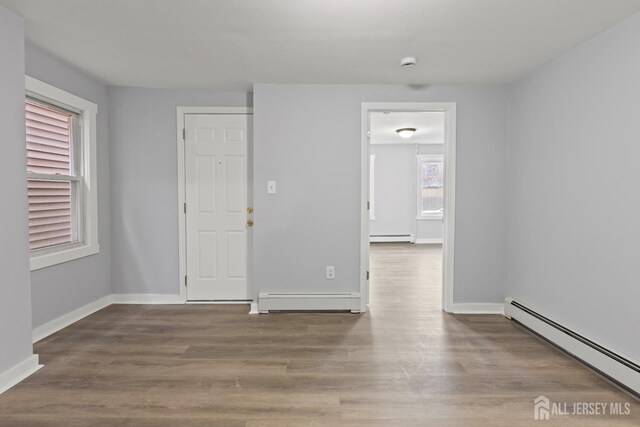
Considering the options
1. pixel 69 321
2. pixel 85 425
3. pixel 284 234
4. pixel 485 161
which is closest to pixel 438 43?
pixel 485 161

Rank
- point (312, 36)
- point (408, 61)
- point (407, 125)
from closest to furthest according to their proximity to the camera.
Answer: point (312, 36) < point (408, 61) < point (407, 125)

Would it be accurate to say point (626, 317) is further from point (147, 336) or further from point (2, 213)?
point (2, 213)

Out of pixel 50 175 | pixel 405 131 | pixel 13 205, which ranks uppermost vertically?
pixel 405 131

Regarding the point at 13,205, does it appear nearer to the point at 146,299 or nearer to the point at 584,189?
the point at 146,299

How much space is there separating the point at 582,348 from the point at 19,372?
3648mm

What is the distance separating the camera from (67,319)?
3314 millimetres

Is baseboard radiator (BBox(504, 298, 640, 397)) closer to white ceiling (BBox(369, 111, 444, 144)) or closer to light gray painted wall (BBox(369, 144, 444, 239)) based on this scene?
white ceiling (BBox(369, 111, 444, 144))

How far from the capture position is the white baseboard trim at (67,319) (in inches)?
118

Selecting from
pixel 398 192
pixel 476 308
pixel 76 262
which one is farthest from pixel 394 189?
pixel 76 262

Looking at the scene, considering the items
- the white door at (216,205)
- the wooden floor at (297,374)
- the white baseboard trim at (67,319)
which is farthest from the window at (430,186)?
the white baseboard trim at (67,319)

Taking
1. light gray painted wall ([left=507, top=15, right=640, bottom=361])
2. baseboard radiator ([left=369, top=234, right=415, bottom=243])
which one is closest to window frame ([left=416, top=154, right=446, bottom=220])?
baseboard radiator ([left=369, top=234, right=415, bottom=243])

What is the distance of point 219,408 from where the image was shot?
81.0 inches

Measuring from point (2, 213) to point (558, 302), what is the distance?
3.83m

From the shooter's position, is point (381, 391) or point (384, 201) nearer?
point (381, 391)
